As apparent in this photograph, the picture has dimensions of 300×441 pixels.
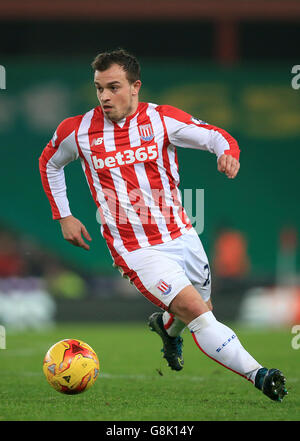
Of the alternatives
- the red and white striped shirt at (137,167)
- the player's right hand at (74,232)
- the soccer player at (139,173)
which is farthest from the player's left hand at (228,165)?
the player's right hand at (74,232)

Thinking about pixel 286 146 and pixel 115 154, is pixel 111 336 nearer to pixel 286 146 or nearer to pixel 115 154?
pixel 115 154

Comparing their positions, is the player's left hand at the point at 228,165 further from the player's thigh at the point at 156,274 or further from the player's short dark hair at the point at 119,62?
the player's short dark hair at the point at 119,62

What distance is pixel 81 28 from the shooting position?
20.3 metres

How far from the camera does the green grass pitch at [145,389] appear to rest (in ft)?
16.1

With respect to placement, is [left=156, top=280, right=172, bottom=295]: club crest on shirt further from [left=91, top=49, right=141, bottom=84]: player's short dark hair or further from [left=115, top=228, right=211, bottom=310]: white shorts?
[left=91, top=49, right=141, bottom=84]: player's short dark hair

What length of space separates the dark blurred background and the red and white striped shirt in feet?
39.8

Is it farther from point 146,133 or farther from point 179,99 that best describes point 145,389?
point 179,99

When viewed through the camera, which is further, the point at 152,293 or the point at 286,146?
the point at 286,146

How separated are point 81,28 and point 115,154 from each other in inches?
602

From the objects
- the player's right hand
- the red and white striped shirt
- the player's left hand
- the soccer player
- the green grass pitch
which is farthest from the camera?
the player's right hand

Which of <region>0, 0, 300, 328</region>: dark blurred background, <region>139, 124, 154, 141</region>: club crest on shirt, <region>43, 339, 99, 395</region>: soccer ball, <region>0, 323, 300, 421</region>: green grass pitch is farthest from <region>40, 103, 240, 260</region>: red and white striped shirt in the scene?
<region>0, 0, 300, 328</region>: dark blurred background

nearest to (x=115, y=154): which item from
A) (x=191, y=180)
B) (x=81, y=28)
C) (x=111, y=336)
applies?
(x=111, y=336)

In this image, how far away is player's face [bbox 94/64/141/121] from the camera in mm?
5598

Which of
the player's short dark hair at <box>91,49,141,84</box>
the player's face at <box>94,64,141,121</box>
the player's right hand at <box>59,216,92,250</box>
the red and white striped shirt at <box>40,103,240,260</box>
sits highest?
the player's short dark hair at <box>91,49,141,84</box>
